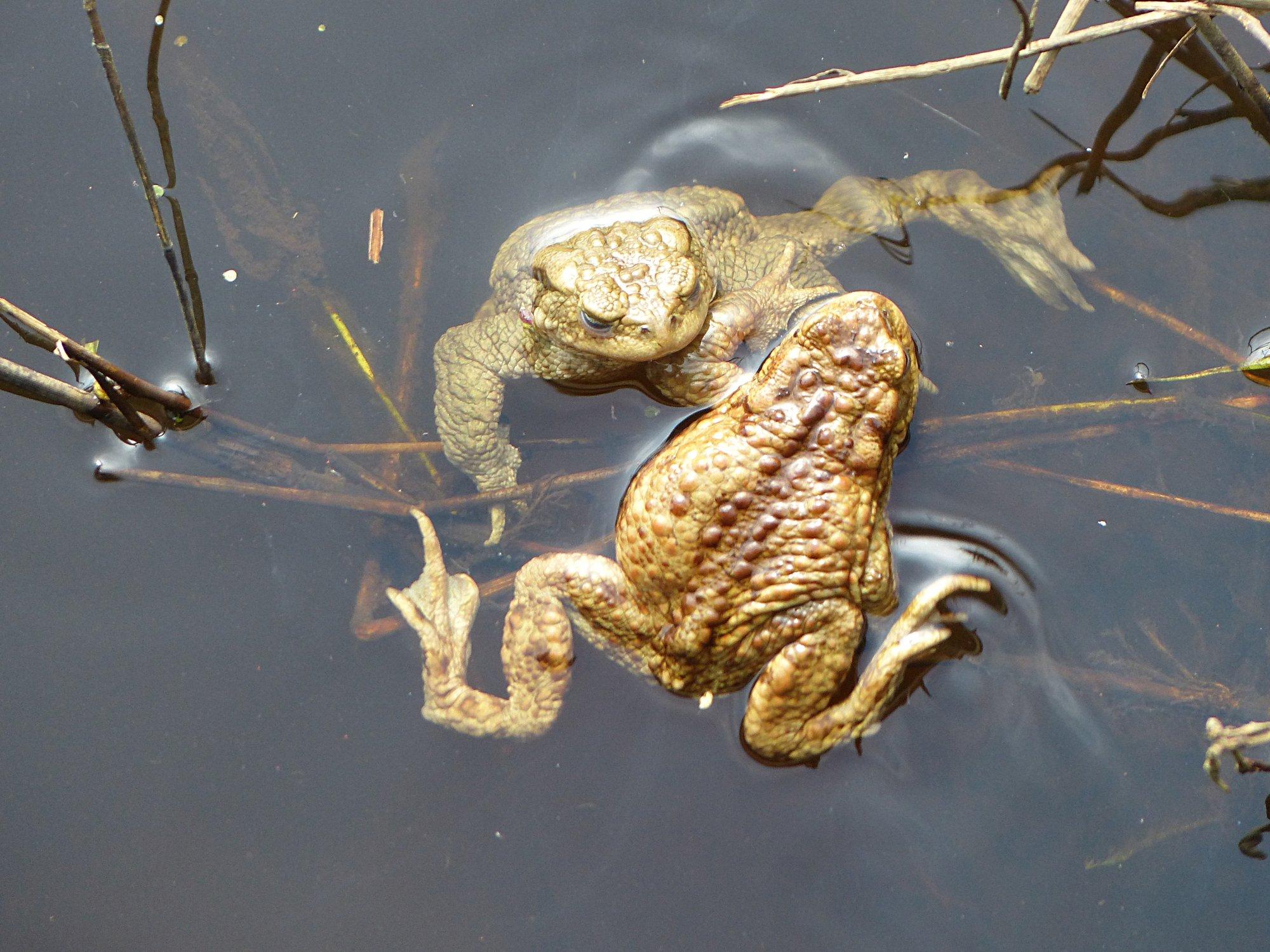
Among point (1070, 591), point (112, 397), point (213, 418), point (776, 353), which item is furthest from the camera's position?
point (213, 418)

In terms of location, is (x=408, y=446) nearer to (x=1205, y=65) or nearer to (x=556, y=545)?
(x=556, y=545)

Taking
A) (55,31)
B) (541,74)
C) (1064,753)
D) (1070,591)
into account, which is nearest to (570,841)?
(1064,753)

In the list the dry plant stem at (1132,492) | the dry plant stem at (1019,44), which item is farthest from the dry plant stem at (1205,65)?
the dry plant stem at (1132,492)

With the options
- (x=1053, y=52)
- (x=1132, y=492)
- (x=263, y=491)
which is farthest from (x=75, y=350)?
(x=1132, y=492)

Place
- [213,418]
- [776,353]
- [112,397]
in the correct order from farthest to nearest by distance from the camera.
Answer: [213,418]
[112,397]
[776,353]

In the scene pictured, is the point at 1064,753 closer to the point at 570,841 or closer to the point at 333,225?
the point at 570,841

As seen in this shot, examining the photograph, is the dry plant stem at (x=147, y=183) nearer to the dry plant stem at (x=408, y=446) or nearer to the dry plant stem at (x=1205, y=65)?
the dry plant stem at (x=408, y=446)
